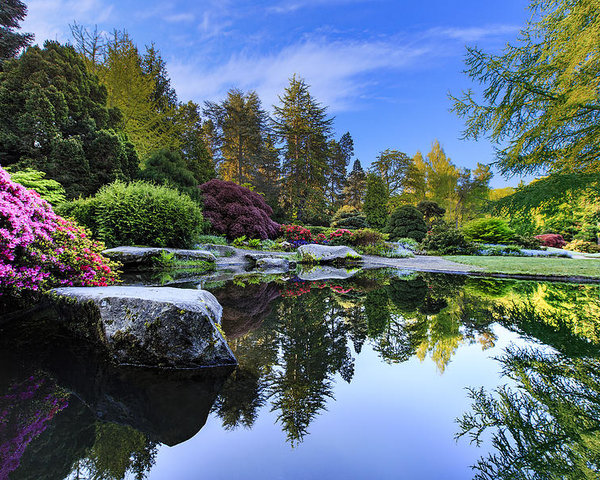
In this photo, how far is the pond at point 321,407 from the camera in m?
1.19

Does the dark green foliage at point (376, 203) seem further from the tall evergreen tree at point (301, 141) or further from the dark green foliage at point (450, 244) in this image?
the dark green foliage at point (450, 244)

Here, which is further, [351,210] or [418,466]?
[351,210]

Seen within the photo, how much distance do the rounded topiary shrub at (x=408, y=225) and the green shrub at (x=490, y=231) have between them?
2847 millimetres

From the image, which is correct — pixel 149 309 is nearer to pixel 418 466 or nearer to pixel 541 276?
pixel 418 466

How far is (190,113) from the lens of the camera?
990 inches

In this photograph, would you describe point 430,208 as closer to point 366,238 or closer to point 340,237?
point 366,238

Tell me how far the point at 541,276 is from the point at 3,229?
395 inches

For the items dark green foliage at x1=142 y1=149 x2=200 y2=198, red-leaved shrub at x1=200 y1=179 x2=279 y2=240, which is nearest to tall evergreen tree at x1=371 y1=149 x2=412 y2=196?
red-leaved shrub at x1=200 y1=179 x2=279 y2=240

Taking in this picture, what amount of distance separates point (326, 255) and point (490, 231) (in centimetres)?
1184

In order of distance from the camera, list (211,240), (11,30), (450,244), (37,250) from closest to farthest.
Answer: (37,250)
(211,240)
(450,244)
(11,30)

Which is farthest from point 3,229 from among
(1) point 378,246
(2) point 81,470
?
(1) point 378,246

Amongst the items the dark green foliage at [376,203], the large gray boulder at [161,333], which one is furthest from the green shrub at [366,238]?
the large gray boulder at [161,333]

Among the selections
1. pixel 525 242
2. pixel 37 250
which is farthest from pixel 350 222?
pixel 37 250

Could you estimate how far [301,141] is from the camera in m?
23.3
